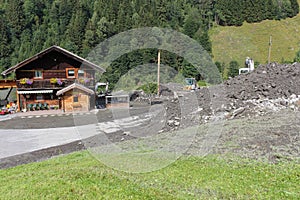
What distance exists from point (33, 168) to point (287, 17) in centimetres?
11289

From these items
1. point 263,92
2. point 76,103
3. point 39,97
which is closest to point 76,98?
point 76,103

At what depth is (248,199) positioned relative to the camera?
5.54 metres

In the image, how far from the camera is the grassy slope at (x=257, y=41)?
75.1 meters

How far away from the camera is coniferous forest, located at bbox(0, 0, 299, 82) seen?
71.6 m

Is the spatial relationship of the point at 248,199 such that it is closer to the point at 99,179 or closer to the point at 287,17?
the point at 99,179

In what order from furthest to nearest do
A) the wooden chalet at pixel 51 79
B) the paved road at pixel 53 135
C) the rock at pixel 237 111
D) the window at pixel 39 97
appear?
1. the window at pixel 39 97
2. the wooden chalet at pixel 51 79
3. the rock at pixel 237 111
4. the paved road at pixel 53 135

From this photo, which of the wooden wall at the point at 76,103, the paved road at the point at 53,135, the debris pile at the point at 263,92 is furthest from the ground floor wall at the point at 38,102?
the debris pile at the point at 263,92

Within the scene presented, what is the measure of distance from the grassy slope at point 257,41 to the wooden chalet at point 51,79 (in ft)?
170

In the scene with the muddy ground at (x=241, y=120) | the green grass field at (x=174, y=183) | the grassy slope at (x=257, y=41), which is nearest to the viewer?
the green grass field at (x=174, y=183)

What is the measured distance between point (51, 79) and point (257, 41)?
72.0 meters

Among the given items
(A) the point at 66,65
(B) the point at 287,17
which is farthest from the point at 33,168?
(B) the point at 287,17

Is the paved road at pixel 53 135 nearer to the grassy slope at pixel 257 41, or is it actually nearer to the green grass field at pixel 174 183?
the green grass field at pixel 174 183

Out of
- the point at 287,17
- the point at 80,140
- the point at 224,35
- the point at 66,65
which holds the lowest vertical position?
the point at 80,140

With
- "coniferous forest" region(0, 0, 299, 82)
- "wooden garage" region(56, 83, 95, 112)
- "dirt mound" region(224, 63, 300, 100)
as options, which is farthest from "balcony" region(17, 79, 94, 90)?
"coniferous forest" region(0, 0, 299, 82)
